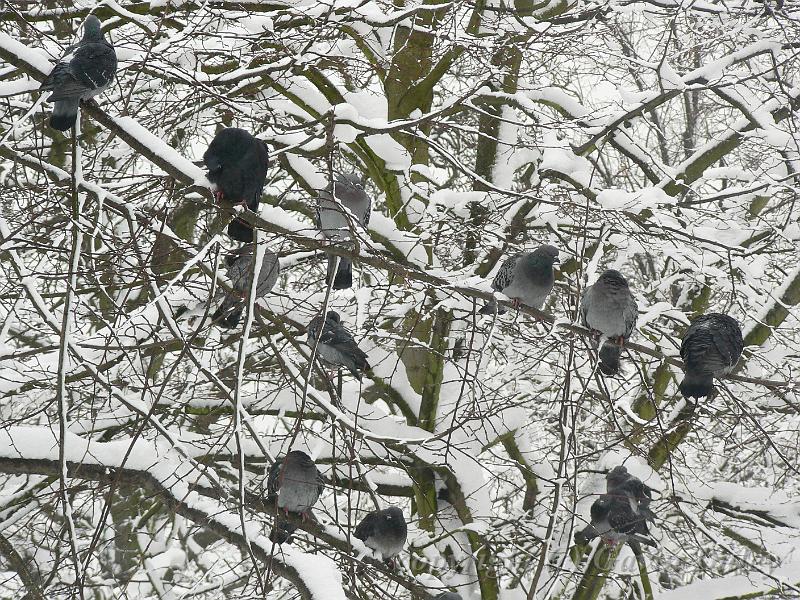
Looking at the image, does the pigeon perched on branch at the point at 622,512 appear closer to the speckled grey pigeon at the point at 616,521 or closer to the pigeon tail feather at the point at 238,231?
the speckled grey pigeon at the point at 616,521

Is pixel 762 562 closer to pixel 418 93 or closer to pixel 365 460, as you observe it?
pixel 365 460

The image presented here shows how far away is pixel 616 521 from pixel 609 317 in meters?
1.25

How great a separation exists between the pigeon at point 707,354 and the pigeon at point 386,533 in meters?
1.80

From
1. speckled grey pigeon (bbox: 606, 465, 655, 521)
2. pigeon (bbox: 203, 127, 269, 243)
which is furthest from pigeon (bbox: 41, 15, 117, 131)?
speckled grey pigeon (bbox: 606, 465, 655, 521)

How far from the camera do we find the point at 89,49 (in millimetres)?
3156

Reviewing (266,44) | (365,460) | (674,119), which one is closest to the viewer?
(266,44)

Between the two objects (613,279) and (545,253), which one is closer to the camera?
(613,279)

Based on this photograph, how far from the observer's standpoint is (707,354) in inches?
152

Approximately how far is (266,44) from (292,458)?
2560 millimetres

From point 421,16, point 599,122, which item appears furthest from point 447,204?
point 421,16

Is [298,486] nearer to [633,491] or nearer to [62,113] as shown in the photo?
[633,491]

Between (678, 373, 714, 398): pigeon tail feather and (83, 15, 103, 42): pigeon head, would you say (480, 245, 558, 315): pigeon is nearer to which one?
(678, 373, 714, 398): pigeon tail feather

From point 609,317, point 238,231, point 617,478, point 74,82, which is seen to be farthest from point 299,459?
point 74,82

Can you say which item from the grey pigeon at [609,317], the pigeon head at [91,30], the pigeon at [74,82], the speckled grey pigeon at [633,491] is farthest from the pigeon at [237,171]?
the speckled grey pigeon at [633,491]
